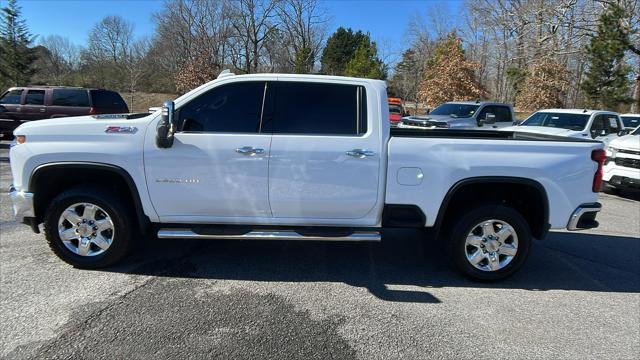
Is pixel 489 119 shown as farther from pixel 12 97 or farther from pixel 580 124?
pixel 12 97

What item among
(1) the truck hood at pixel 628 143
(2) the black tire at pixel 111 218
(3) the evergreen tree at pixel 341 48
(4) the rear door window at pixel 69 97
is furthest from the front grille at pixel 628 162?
(3) the evergreen tree at pixel 341 48

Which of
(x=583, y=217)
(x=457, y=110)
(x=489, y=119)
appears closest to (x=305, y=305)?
(x=583, y=217)

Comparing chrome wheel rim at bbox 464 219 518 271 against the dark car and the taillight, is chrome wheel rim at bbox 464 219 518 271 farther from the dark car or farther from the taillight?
the dark car

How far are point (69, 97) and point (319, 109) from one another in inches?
488

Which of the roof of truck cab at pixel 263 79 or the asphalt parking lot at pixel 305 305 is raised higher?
the roof of truck cab at pixel 263 79

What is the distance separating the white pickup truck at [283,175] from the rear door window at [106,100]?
10.5 m

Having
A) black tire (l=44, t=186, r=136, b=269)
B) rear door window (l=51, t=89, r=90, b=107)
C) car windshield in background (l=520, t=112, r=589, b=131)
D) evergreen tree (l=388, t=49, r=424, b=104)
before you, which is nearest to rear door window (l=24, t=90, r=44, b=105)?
rear door window (l=51, t=89, r=90, b=107)

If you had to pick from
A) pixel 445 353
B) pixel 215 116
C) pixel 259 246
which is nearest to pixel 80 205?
pixel 215 116

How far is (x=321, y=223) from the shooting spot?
4137 mm

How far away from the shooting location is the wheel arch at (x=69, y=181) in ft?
12.9

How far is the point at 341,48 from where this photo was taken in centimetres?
5525

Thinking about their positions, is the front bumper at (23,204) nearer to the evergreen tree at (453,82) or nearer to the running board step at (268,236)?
the running board step at (268,236)

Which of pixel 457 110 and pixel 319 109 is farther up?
pixel 457 110

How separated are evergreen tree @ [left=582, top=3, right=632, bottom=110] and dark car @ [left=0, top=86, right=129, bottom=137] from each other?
25566 mm
